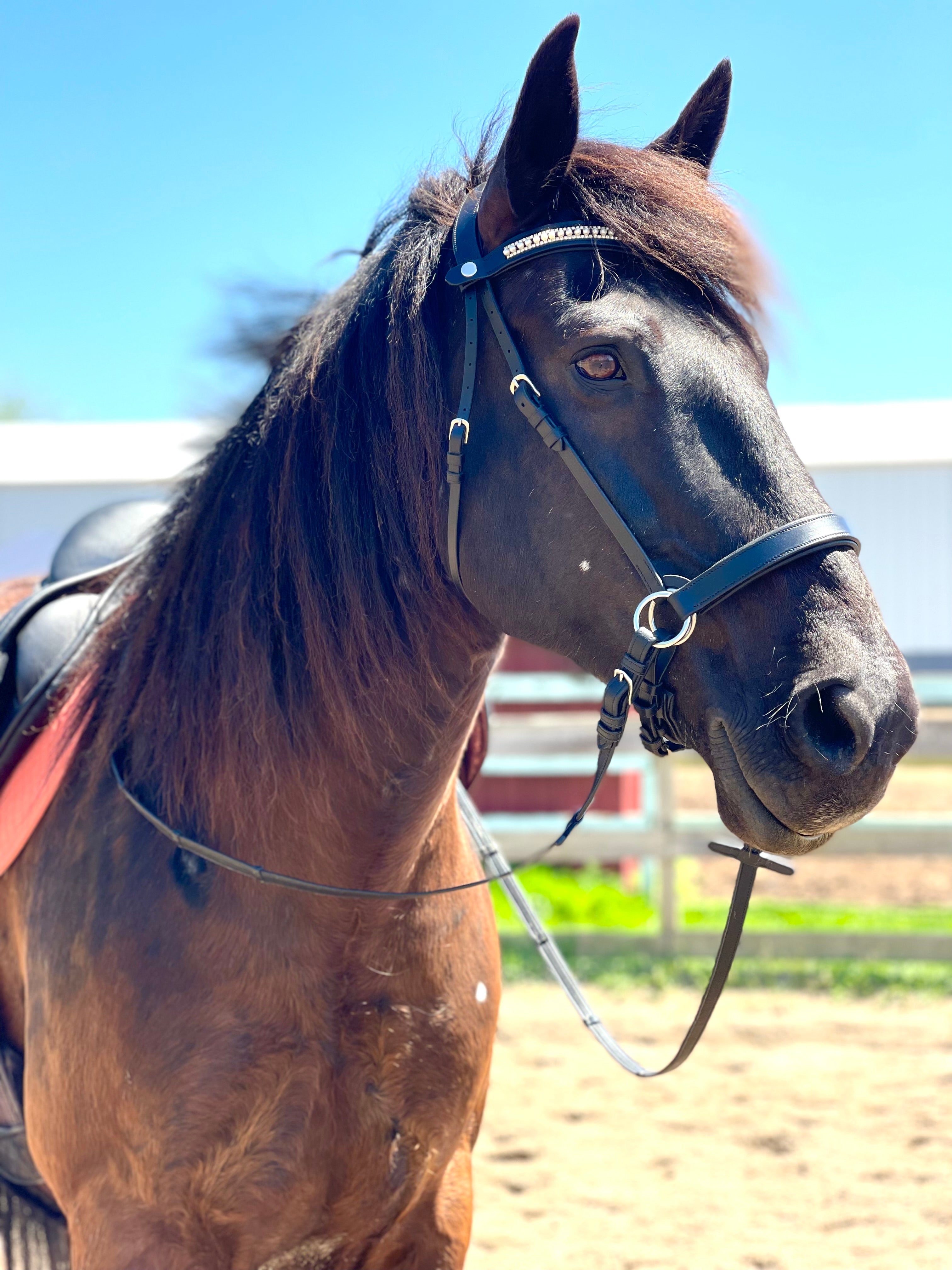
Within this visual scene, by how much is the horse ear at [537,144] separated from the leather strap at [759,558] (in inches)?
25.5

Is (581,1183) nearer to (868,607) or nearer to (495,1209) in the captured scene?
(495,1209)

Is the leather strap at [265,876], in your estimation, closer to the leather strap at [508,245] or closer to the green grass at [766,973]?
the leather strap at [508,245]

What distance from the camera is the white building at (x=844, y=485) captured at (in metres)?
9.45

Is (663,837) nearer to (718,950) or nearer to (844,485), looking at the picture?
(718,950)

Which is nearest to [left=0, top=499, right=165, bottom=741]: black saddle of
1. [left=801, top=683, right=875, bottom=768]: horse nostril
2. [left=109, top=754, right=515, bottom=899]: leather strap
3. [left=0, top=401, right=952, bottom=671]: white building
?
[left=109, top=754, right=515, bottom=899]: leather strap

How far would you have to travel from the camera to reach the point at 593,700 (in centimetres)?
723

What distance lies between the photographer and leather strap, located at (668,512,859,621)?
4.50 feet

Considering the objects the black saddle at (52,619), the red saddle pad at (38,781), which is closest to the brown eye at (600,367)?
the black saddle at (52,619)

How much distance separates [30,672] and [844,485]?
882cm

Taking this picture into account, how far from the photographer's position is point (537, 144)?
1608 millimetres

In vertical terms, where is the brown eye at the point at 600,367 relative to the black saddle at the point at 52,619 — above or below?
above

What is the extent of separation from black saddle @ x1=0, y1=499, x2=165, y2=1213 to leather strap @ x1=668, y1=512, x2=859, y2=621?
4.08 feet

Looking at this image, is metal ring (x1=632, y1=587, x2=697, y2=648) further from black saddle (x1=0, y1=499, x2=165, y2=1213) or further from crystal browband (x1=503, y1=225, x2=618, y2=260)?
black saddle (x1=0, y1=499, x2=165, y2=1213)

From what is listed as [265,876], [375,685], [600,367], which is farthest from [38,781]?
[600,367]
